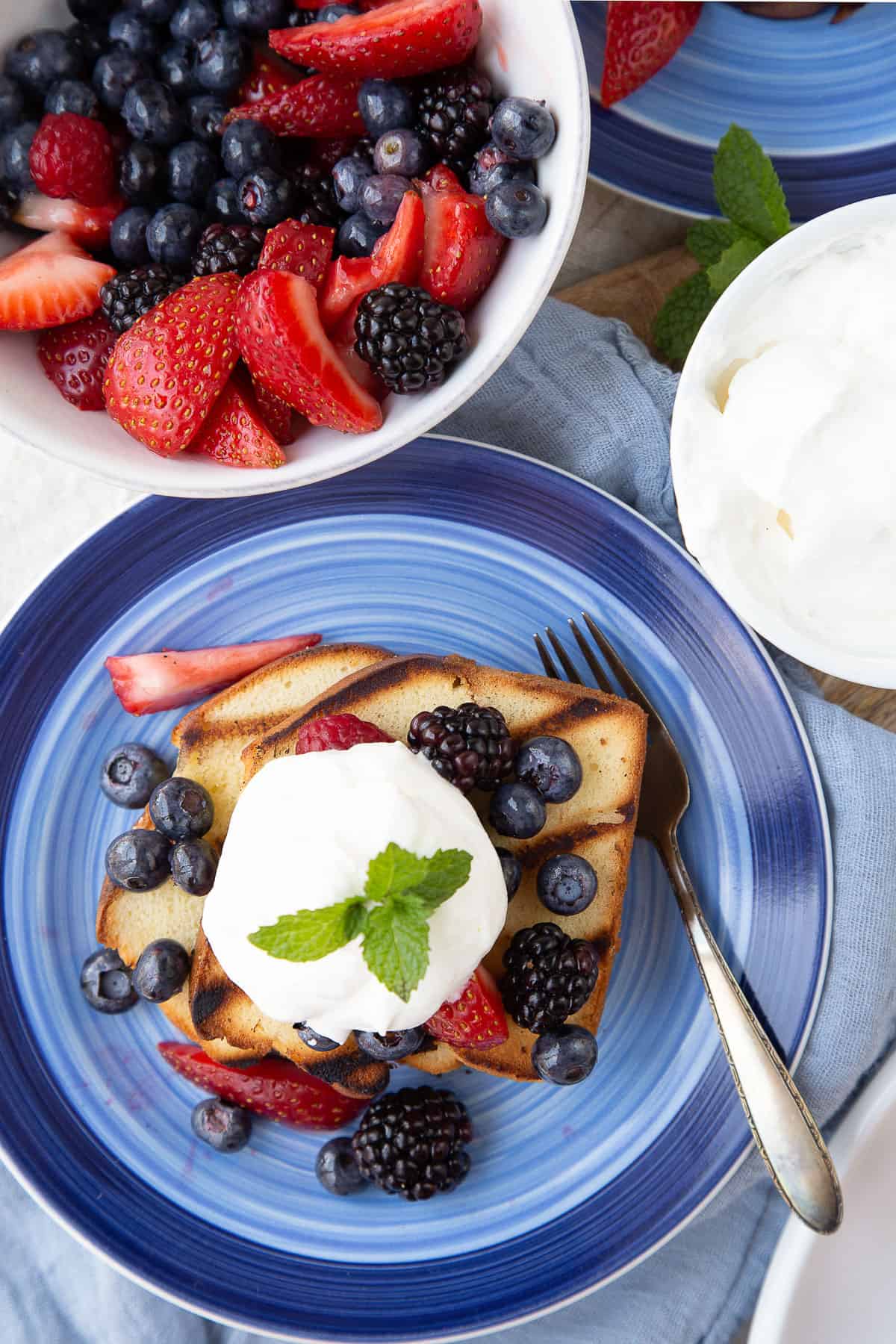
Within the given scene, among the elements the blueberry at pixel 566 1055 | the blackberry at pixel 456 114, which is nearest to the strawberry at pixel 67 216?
the blackberry at pixel 456 114

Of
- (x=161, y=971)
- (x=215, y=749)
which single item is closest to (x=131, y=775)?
(x=215, y=749)

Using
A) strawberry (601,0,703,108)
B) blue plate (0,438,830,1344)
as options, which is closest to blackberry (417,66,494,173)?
strawberry (601,0,703,108)

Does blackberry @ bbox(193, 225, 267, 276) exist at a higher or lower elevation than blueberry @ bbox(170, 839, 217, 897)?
higher

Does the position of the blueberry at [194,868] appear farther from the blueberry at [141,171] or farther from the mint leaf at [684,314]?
the mint leaf at [684,314]

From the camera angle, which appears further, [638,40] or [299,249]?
[638,40]

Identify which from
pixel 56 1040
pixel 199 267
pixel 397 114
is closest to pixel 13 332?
pixel 199 267

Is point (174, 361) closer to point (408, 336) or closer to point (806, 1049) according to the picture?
point (408, 336)

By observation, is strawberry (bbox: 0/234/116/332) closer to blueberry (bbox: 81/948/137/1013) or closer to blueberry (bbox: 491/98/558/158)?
blueberry (bbox: 491/98/558/158)
